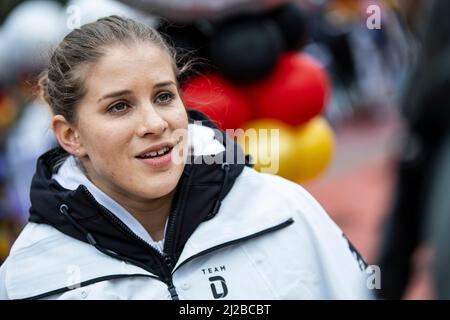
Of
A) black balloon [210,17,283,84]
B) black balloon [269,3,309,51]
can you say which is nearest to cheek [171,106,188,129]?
black balloon [210,17,283,84]

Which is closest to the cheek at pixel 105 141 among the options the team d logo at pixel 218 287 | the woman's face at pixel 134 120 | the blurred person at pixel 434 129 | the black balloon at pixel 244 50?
the woman's face at pixel 134 120

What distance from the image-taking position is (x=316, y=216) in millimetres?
1826

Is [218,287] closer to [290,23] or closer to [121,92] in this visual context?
[121,92]

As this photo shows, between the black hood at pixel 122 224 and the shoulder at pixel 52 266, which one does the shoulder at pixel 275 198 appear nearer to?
the black hood at pixel 122 224

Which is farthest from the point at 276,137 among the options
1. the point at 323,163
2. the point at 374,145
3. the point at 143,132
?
the point at 374,145

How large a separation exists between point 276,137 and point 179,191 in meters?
1.48

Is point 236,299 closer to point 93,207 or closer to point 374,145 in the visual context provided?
point 93,207

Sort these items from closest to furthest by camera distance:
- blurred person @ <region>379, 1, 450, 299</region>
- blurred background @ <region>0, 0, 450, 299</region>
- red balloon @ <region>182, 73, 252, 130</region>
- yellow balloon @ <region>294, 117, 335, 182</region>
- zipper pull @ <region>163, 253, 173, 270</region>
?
blurred person @ <region>379, 1, 450, 299</region>, blurred background @ <region>0, 0, 450, 299</region>, zipper pull @ <region>163, 253, 173, 270</region>, red balloon @ <region>182, 73, 252, 130</region>, yellow balloon @ <region>294, 117, 335, 182</region>

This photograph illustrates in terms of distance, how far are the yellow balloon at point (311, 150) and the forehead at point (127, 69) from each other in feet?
5.46

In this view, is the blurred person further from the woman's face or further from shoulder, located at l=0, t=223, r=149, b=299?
shoulder, located at l=0, t=223, r=149, b=299

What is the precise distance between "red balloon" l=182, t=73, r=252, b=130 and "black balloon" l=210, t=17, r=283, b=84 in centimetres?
7

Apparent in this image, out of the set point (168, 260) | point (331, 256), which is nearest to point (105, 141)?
point (168, 260)

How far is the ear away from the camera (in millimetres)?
1776

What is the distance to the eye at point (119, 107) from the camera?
5.43ft
